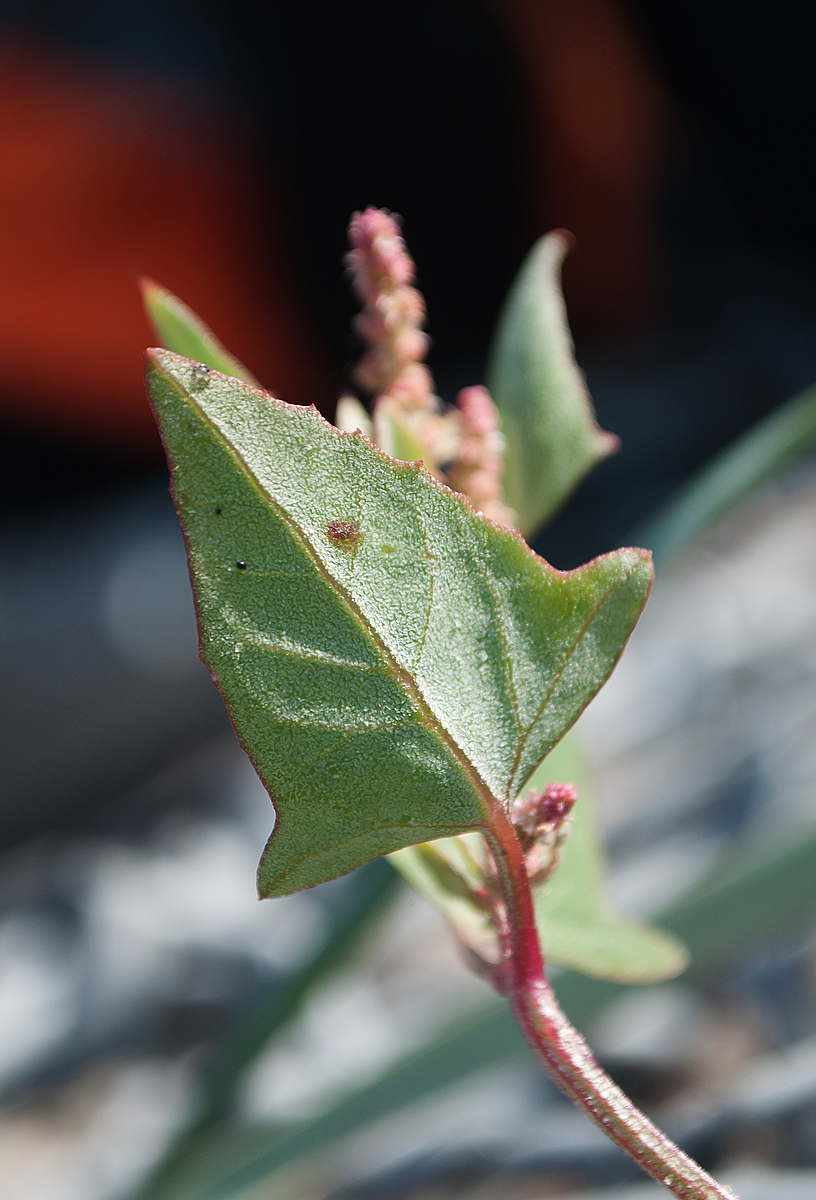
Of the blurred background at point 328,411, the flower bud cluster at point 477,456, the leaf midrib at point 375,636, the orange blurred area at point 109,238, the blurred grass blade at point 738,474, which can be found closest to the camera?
the leaf midrib at point 375,636

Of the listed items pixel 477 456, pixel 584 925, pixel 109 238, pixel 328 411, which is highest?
pixel 109 238

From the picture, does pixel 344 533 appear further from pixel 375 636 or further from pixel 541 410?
pixel 541 410

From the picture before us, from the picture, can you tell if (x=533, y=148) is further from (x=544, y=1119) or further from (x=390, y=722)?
(x=390, y=722)

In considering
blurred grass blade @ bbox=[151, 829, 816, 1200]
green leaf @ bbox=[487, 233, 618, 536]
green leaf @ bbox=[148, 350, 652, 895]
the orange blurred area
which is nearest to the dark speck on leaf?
green leaf @ bbox=[148, 350, 652, 895]

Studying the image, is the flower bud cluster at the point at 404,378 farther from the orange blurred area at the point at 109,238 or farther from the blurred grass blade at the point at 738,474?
the orange blurred area at the point at 109,238

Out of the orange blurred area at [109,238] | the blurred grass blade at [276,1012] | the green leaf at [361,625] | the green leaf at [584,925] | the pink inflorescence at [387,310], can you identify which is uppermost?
the orange blurred area at [109,238]

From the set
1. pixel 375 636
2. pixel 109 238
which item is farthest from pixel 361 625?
pixel 109 238

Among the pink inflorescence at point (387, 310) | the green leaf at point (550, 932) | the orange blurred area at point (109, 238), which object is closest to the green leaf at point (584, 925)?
the green leaf at point (550, 932)
